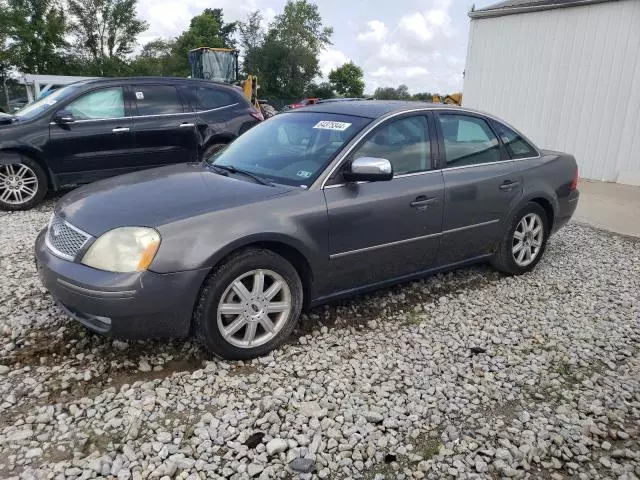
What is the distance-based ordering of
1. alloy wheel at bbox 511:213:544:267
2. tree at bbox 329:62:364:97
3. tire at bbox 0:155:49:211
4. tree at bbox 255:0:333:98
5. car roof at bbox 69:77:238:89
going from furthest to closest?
tree at bbox 329:62:364:97, tree at bbox 255:0:333:98, car roof at bbox 69:77:238:89, tire at bbox 0:155:49:211, alloy wheel at bbox 511:213:544:267

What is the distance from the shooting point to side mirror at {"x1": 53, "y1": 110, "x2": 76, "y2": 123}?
6.64m

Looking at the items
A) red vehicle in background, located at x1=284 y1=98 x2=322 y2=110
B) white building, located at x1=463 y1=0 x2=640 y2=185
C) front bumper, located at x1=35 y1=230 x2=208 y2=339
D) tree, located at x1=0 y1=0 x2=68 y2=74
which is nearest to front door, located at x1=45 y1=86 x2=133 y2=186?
red vehicle in background, located at x1=284 y1=98 x2=322 y2=110

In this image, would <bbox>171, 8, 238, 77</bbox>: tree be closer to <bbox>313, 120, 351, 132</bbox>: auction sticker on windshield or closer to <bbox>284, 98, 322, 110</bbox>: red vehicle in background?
<bbox>284, 98, 322, 110</bbox>: red vehicle in background

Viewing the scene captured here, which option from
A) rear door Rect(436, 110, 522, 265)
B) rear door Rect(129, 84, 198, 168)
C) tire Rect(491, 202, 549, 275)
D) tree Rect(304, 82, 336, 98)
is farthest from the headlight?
tree Rect(304, 82, 336, 98)

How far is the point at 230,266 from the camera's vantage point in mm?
3020

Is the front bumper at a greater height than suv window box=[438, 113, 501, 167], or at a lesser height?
lesser

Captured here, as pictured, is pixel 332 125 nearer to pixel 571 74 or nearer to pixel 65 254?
pixel 65 254

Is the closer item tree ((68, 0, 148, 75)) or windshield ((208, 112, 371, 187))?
windshield ((208, 112, 371, 187))

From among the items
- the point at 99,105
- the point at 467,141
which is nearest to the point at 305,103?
the point at 99,105

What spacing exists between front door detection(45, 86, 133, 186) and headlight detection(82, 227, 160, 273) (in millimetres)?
4462

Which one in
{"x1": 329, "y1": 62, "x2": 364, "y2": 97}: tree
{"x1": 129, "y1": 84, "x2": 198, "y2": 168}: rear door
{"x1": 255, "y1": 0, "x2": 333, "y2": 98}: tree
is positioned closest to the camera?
{"x1": 129, "y1": 84, "x2": 198, "y2": 168}: rear door

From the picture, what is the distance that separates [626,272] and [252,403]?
4229mm

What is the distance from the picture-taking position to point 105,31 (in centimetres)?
5147

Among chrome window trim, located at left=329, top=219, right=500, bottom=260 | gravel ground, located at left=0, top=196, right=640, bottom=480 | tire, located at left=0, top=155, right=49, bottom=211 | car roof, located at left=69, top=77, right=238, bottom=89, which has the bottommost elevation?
gravel ground, located at left=0, top=196, right=640, bottom=480
